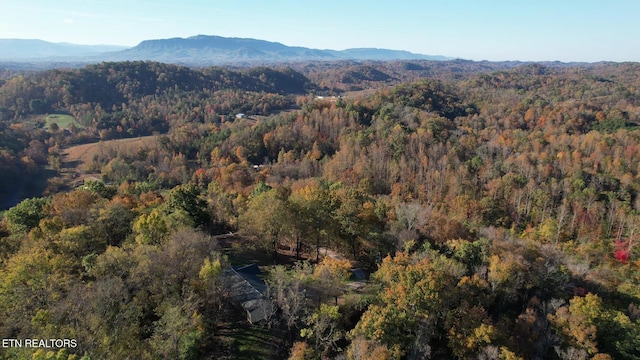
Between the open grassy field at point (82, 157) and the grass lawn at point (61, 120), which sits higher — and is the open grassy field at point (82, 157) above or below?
below

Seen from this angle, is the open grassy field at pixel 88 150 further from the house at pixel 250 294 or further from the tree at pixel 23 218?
the house at pixel 250 294

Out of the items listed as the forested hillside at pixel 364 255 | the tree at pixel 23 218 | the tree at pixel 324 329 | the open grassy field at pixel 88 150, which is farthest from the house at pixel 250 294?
the open grassy field at pixel 88 150

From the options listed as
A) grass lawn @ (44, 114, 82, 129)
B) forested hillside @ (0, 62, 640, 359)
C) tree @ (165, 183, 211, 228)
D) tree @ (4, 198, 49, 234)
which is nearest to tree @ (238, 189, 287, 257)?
forested hillside @ (0, 62, 640, 359)

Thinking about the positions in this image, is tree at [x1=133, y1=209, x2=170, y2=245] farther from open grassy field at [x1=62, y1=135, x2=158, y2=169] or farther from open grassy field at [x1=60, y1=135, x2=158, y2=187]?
open grassy field at [x1=62, y1=135, x2=158, y2=169]

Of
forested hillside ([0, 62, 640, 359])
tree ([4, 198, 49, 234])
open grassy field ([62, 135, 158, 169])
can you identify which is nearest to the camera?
forested hillside ([0, 62, 640, 359])

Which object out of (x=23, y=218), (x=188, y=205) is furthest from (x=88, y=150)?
(x=188, y=205)

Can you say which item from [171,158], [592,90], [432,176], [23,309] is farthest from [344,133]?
[592,90]

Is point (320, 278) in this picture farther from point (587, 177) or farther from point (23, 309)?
point (587, 177)
